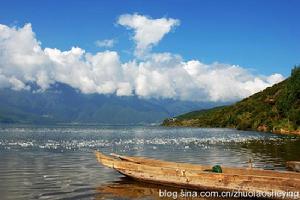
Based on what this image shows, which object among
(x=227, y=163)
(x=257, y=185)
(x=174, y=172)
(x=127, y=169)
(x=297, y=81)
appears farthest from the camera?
(x=297, y=81)

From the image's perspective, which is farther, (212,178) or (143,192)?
(143,192)

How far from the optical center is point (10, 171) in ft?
135

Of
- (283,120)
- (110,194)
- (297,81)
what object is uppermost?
(297,81)

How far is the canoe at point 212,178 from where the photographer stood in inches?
1043

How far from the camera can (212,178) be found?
2930cm

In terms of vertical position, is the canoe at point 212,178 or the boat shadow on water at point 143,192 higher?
the canoe at point 212,178

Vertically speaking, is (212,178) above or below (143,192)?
above

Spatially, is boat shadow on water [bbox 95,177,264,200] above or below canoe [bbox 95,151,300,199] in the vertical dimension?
below

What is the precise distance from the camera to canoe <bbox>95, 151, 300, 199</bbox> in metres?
26.5

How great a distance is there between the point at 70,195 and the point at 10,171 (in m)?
13.9

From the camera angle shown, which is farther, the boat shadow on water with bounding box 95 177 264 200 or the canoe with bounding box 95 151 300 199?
the boat shadow on water with bounding box 95 177 264 200

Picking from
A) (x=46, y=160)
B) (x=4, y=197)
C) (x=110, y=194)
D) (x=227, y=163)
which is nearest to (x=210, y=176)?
(x=110, y=194)

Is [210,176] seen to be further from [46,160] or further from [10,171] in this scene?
[46,160]

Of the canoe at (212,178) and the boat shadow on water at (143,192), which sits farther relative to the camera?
the boat shadow on water at (143,192)
